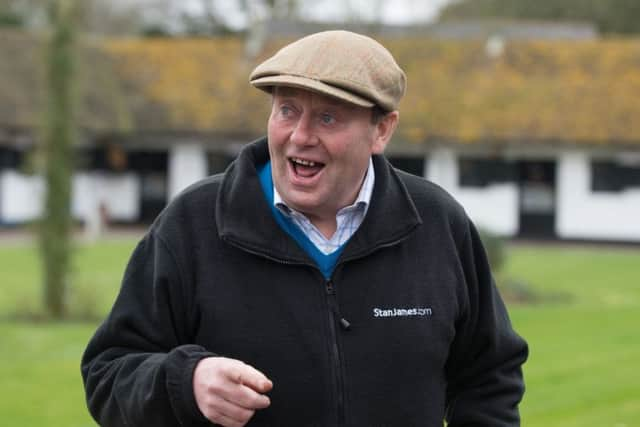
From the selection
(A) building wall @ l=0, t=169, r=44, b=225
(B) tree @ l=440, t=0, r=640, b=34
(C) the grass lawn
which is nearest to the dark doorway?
(C) the grass lawn

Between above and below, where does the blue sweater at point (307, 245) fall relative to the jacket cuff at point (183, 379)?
above

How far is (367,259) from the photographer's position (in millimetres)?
3078

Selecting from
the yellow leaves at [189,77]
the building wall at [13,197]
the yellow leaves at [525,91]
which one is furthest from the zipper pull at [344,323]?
the yellow leaves at [189,77]

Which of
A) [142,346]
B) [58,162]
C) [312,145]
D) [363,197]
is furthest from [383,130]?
[58,162]

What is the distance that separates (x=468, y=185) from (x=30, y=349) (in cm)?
1968

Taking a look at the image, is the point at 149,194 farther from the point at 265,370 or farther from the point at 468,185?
the point at 265,370

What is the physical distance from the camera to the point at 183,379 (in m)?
2.78

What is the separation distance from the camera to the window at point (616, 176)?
30.6 meters

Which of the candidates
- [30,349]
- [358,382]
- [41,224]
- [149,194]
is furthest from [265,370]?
[149,194]

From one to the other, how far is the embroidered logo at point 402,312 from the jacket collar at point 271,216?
15 cm

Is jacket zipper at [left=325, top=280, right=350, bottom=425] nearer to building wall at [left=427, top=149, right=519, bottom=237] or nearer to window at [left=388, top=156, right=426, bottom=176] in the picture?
building wall at [left=427, top=149, right=519, bottom=237]

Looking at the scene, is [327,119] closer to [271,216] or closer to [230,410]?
[271,216]

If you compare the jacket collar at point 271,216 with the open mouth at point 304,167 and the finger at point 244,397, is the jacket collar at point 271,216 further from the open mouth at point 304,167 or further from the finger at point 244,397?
the finger at point 244,397

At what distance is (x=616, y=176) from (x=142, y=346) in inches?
1133
